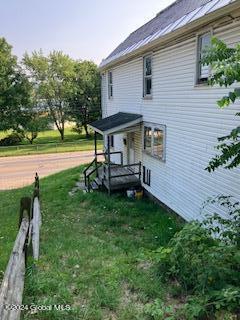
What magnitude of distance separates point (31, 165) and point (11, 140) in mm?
16074

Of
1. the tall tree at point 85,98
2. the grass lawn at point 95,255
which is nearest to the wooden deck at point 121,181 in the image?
the grass lawn at point 95,255

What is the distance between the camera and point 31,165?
25234 mm

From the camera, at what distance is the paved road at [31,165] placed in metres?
20.3

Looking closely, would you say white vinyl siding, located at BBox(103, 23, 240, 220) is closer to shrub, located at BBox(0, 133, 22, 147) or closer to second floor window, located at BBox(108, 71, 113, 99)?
second floor window, located at BBox(108, 71, 113, 99)

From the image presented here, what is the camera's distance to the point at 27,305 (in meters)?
3.68

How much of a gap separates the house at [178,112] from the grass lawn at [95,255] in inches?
47.5

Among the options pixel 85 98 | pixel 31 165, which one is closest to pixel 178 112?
pixel 31 165

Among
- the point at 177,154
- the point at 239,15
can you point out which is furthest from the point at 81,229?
the point at 239,15

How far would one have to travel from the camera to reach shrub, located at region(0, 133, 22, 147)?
129ft

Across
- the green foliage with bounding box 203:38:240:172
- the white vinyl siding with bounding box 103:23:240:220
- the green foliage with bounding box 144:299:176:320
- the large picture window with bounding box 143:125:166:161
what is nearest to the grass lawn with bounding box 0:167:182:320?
the green foliage with bounding box 144:299:176:320

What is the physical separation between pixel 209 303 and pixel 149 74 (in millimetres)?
9704

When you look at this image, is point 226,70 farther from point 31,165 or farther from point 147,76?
point 31,165

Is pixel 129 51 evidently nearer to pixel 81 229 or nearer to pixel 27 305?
pixel 81 229

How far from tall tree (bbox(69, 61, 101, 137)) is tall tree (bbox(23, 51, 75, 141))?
2.53 feet
